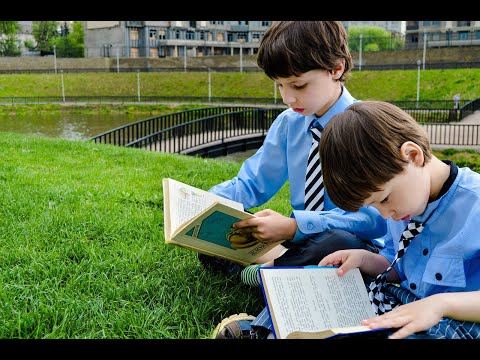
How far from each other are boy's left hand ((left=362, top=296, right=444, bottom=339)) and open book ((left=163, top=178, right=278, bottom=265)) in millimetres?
748

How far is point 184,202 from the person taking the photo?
2.38m

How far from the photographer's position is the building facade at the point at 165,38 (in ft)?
187

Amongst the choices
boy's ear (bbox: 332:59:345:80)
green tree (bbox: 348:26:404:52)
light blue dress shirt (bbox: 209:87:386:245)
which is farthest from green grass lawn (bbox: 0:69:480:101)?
boy's ear (bbox: 332:59:345:80)

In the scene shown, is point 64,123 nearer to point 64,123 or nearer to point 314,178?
point 64,123

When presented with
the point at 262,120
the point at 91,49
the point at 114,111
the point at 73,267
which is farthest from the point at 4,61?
the point at 73,267

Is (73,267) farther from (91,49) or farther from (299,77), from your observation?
(91,49)

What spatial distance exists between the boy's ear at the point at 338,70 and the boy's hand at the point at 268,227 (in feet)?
2.25

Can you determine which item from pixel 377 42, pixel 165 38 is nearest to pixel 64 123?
pixel 165 38

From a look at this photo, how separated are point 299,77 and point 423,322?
118 cm

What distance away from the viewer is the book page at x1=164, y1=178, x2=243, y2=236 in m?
2.21

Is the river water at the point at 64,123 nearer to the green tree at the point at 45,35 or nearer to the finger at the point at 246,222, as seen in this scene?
the finger at the point at 246,222

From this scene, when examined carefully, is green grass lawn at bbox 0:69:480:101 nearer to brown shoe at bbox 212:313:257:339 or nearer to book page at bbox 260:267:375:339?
book page at bbox 260:267:375:339

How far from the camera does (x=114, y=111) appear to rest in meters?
37.7
